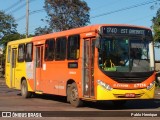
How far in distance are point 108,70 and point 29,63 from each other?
7100 mm

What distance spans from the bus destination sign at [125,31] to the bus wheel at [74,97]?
271 centimetres

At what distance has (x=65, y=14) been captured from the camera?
202 feet

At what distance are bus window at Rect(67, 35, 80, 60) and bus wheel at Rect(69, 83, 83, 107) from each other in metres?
1.11

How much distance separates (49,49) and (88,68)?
12.7ft

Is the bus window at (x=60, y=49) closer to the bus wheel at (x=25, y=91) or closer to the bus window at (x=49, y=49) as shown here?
the bus window at (x=49, y=49)

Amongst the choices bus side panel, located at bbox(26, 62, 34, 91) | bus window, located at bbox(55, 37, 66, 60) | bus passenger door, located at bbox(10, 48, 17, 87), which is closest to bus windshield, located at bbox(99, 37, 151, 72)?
bus window, located at bbox(55, 37, 66, 60)

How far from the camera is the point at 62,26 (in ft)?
200

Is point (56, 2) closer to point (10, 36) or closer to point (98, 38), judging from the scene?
point (10, 36)

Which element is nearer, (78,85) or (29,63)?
(78,85)

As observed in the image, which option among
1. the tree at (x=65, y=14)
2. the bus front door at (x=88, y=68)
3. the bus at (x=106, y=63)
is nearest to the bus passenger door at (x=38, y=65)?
the bus at (x=106, y=63)

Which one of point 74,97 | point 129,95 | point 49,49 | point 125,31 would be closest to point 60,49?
point 49,49

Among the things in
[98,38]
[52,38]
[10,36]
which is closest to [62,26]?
[10,36]

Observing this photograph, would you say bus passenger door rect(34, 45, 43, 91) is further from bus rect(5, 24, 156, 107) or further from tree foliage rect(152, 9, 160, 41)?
tree foliage rect(152, 9, 160, 41)

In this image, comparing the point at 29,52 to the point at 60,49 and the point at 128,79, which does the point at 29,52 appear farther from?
the point at 128,79
